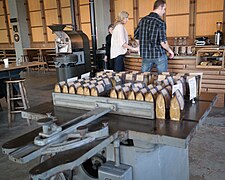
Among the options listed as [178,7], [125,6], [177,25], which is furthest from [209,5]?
[125,6]

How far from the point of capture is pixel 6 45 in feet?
38.6

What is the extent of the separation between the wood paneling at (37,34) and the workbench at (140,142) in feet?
30.6

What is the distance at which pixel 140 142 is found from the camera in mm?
1410

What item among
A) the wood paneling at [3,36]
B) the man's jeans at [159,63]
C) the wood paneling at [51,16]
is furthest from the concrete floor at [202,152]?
the wood paneling at [3,36]

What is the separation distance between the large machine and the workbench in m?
3.12

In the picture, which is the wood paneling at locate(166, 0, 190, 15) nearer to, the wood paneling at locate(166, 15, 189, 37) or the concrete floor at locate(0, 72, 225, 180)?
the wood paneling at locate(166, 15, 189, 37)

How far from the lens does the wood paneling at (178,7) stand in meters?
7.21

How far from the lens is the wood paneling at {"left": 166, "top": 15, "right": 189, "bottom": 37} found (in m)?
7.32

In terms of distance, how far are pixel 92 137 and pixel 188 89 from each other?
2.93ft

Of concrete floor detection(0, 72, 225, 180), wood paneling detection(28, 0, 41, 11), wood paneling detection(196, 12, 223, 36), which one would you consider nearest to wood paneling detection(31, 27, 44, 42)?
wood paneling detection(28, 0, 41, 11)

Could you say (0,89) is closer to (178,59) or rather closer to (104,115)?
(178,59)

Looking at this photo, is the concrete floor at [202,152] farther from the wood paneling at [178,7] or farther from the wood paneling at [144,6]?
the wood paneling at [144,6]

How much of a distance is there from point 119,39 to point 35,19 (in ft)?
24.4

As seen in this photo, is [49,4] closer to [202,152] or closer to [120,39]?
[120,39]
